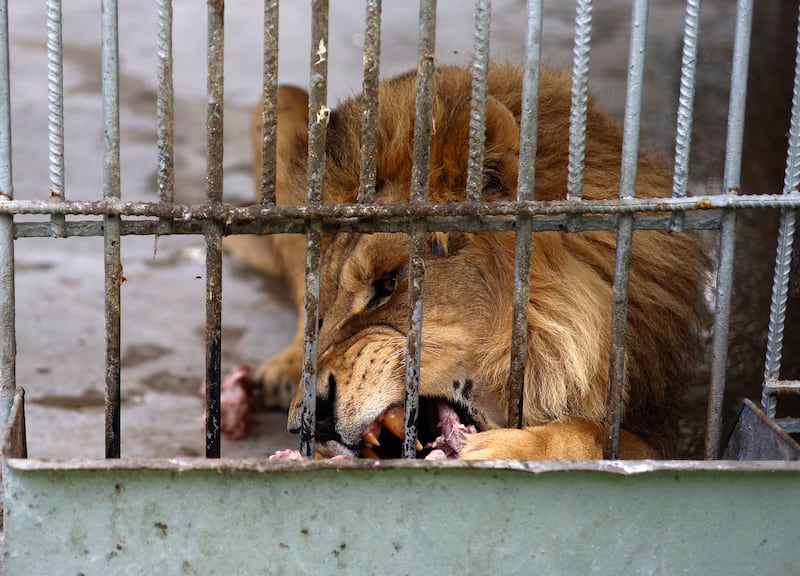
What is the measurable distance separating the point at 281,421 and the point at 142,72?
4.55 meters

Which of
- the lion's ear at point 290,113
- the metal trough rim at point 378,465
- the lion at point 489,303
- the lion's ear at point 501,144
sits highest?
the lion's ear at point 290,113

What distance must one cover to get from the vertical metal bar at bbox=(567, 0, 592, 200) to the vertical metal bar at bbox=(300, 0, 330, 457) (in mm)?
496

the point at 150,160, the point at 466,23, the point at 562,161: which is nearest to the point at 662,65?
the point at 466,23

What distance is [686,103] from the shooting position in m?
2.13

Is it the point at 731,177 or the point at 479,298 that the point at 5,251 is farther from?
the point at 731,177

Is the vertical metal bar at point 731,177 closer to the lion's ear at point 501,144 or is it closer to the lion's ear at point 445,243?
the lion's ear at point 501,144

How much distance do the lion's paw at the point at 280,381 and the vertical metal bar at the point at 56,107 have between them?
6.80 ft

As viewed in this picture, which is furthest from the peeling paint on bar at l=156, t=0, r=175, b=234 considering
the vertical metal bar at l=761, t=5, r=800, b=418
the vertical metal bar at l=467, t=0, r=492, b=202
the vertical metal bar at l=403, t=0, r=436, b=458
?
the vertical metal bar at l=761, t=5, r=800, b=418

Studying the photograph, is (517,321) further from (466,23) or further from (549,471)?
(466,23)

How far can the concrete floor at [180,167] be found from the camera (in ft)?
12.9

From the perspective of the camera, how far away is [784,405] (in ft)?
11.3

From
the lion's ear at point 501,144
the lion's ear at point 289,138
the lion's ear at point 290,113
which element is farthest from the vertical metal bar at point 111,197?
the lion's ear at point 290,113

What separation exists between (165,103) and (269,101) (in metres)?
0.20

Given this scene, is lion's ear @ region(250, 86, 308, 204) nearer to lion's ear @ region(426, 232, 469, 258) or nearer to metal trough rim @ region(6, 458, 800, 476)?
lion's ear @ region(426, 232, 469, 258)
